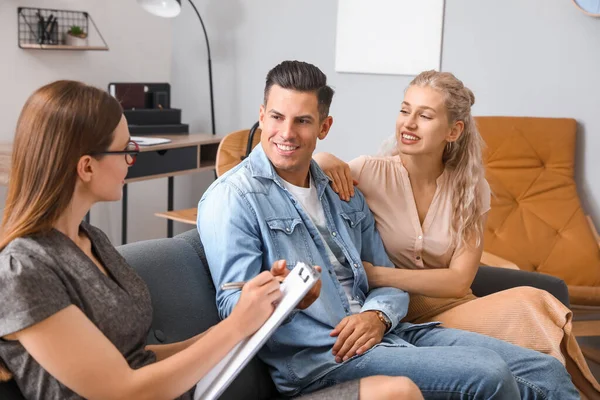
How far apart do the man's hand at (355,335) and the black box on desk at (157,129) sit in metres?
2.32

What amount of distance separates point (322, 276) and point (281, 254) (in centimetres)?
12

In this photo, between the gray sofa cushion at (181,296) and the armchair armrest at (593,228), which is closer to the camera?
the gray sofa cushion at (181,296)

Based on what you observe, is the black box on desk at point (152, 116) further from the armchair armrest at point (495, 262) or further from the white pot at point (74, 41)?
the armchair armrest at point (495, 262)

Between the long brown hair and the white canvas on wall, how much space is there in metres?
2.75

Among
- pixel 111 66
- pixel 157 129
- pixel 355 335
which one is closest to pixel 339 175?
pixel 355 335

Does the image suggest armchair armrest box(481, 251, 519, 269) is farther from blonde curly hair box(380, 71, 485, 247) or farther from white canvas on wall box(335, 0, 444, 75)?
white canvas on wall box(335, 0, 444, 75)

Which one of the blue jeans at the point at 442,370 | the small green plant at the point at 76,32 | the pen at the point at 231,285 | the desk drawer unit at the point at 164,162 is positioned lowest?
the blue jeans at the point at 442,370

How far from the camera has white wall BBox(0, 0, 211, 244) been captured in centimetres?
378

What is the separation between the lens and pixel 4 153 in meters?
3.37

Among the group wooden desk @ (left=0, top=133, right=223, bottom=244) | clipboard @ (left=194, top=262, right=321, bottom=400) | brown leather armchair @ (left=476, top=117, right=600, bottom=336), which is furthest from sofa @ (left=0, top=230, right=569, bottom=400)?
brown leather armchair @ (left=476, top=117, right=600, bottom=336)

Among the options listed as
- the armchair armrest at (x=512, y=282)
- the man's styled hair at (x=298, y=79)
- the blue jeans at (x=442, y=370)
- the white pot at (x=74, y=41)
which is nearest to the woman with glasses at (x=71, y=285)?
the blue jeans at (x=442, y=370)

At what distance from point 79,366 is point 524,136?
2.63m

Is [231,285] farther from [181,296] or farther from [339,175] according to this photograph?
[339,175]

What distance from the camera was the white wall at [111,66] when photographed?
149 inches
